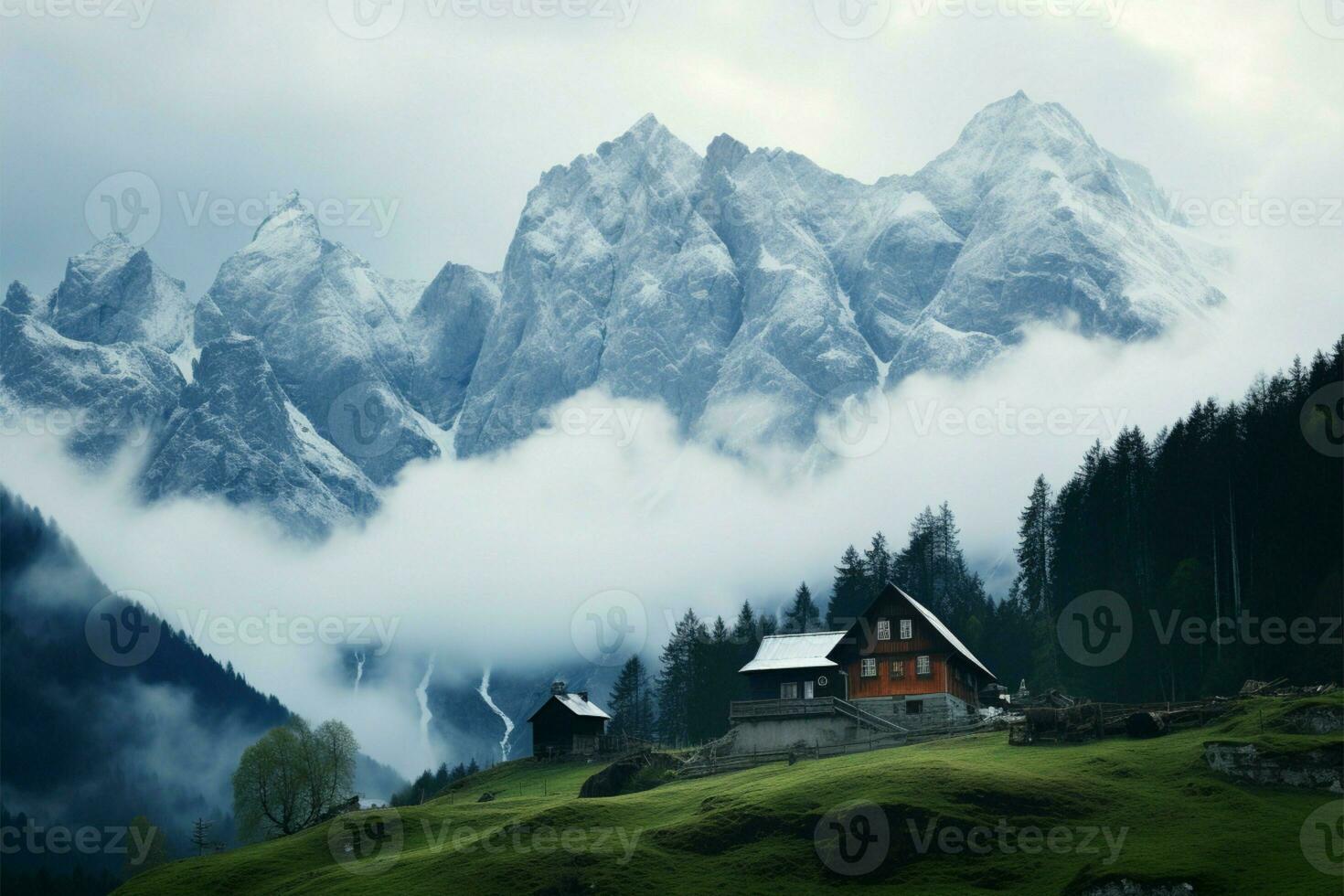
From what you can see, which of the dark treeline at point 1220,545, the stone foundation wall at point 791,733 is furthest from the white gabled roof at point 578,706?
the dark treeline at point 1220,545

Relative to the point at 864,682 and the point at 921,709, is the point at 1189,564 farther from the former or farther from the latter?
the point at 864,682

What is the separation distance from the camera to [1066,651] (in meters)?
110

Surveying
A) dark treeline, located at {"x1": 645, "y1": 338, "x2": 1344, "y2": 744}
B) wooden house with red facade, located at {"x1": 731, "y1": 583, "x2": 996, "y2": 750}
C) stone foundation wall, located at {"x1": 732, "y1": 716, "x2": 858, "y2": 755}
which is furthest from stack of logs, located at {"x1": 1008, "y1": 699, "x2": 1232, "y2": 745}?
stone foundation wall, located at {"x1": 732, "y1": 716, "x2": 858, "y2": 755}

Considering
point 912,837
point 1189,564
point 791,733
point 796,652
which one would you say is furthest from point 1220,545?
point 912,837

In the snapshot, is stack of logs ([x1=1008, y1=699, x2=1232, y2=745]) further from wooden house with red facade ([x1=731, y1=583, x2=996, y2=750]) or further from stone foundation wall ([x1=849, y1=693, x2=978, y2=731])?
stone foundation wall ([x1=849, y1=693, x2=978, y2=731])

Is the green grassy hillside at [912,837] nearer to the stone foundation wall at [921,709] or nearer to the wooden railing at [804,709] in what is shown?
the wooden railing at [804,709]

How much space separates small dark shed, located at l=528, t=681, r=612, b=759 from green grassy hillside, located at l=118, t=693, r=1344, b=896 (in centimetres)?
3792

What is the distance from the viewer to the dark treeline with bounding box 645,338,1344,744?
89750 mm

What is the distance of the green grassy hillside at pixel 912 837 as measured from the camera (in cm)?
5850

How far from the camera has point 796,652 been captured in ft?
342

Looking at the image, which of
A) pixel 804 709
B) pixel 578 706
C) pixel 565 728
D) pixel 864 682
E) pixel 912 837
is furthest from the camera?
pixel 578 706

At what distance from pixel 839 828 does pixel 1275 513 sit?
4512 centimetres

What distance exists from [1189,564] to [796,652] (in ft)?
91.8

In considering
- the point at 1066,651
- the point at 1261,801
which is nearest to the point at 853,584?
the point at 1066,651
